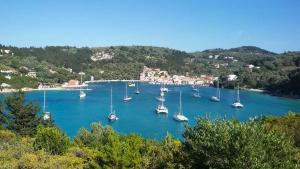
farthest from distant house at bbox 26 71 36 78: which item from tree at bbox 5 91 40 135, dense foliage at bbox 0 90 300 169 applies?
dense foliage at bbox 0 90 300 169

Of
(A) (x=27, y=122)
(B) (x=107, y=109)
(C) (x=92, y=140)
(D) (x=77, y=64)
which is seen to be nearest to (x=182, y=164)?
(C) (x=92, y=140)

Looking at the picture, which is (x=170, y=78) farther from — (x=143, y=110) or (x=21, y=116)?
(x=21, y=116)

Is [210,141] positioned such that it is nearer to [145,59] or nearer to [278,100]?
[278,100]

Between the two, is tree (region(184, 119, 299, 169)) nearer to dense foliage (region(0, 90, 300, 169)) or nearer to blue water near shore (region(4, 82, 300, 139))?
dense foliage (region(0, 90, 300, 169))

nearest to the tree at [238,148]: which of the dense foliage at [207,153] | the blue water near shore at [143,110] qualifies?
the dense foliage at [207,153]

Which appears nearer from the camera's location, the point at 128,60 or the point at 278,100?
the point at 278,100

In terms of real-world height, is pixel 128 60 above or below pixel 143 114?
above

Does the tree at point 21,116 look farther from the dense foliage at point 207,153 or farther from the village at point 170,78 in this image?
the village at point 170,78
